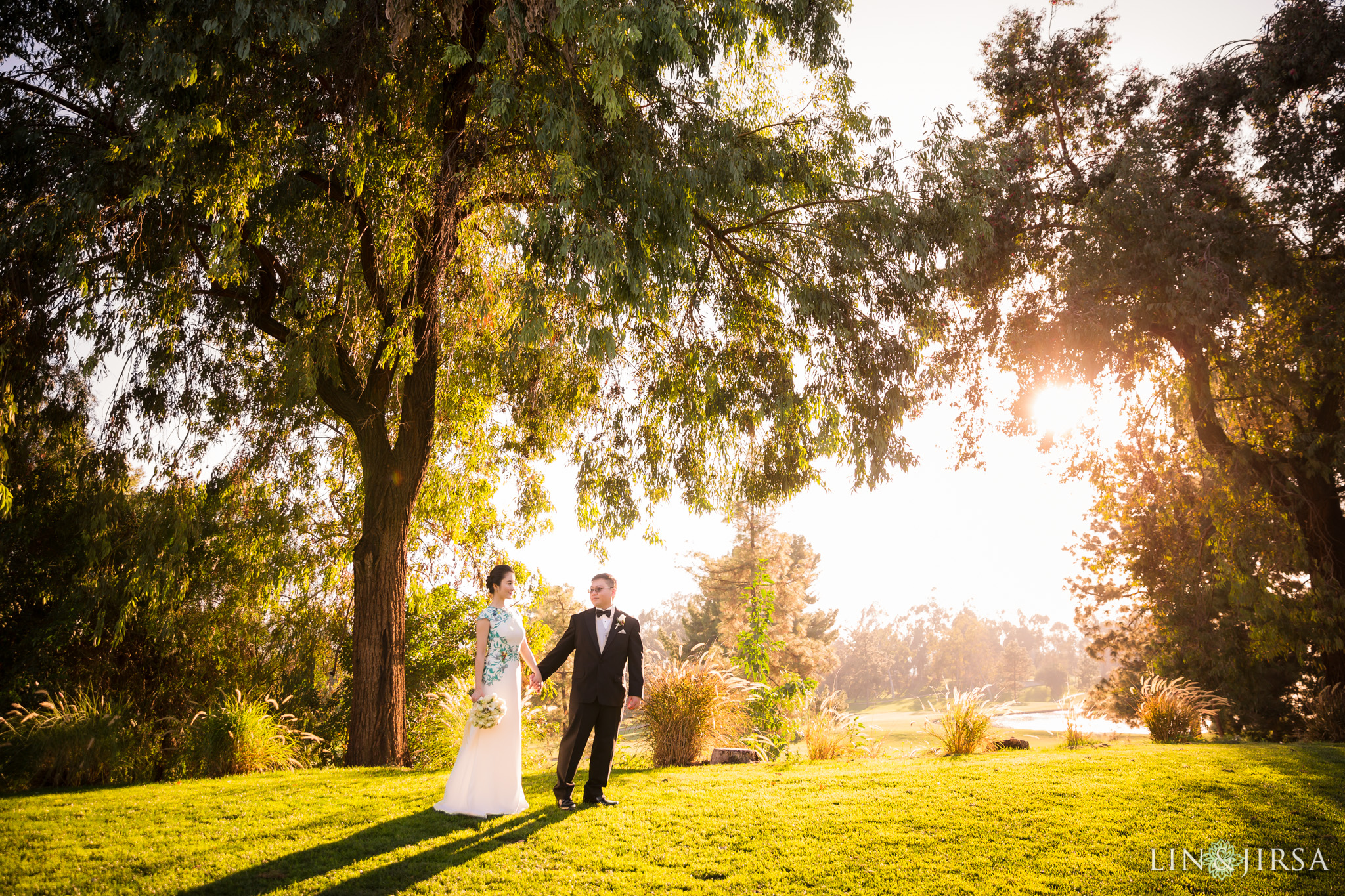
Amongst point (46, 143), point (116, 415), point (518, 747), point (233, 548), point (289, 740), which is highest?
point (46, 143)

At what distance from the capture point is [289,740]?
9727 millimetres

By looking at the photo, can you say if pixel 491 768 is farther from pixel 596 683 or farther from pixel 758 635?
pixel 758 635

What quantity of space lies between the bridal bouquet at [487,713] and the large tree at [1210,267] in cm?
765

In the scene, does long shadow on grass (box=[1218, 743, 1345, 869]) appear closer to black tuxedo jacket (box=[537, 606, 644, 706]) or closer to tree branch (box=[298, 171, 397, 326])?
black tuxedo jacket (box=[537, 606, 644, 706])

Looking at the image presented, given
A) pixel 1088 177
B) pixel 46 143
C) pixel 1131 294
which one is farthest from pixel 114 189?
pixel 1088 177

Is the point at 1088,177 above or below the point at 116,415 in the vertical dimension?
above

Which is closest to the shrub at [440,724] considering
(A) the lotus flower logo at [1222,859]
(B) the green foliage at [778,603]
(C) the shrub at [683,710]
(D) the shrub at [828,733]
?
(C) the shrub at [683,710]

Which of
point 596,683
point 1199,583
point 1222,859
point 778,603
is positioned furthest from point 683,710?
point 778,603

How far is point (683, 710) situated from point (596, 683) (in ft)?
11.4

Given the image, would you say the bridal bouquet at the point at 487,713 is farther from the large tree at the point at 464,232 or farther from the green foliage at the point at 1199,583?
the green foliage at the point at 1199,583

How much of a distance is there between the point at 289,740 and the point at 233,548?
2.85 m

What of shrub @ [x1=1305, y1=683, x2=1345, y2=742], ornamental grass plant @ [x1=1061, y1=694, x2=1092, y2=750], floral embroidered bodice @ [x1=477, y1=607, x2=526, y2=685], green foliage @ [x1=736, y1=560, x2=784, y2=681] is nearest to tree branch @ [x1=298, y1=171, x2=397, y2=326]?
floral embroidered bodice @ [x1=477, y1=607, x2=526, y2=685]

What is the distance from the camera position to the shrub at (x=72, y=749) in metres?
7.72

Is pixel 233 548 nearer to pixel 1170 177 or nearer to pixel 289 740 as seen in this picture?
pixel 289 740
